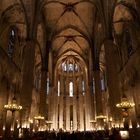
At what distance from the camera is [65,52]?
41125mm

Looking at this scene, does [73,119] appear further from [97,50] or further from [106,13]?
[106,13]

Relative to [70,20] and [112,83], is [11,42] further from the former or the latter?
[112,83]

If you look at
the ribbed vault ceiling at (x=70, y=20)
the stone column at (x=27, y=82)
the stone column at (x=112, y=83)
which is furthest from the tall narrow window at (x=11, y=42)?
the stone column at (x=112, y=83)

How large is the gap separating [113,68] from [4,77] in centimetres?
1342

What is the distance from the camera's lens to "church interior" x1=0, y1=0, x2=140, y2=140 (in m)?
17.8

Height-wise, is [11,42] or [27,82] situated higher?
[11,42]

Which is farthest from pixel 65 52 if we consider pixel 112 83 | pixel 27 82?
pixel 112 83

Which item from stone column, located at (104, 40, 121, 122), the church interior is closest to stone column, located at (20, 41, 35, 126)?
the church interior

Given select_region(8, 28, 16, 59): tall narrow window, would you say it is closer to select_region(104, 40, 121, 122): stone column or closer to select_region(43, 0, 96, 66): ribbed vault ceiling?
select_region(43, 0, 96, 66): ribbed vault ceiling


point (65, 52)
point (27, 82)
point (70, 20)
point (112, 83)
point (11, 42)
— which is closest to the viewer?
point (112, 83)

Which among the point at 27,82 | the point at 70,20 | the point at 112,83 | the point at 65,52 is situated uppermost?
the point at 70,20

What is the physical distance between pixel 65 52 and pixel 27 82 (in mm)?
23669

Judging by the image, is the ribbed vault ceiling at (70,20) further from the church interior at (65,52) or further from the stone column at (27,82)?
the stone column at (27,82)

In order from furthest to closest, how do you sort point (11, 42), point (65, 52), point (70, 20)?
point (65, 52)
point (70, 20)
point (11, 42)
